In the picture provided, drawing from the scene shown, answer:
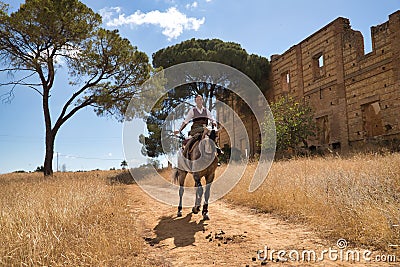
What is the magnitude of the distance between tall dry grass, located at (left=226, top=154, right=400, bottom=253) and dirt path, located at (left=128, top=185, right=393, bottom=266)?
1.16ft

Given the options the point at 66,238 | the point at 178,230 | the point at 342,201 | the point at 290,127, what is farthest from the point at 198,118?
the point at 290,127

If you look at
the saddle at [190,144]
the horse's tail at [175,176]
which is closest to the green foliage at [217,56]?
the horse's tail at [175,176]

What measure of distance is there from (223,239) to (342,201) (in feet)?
7.46

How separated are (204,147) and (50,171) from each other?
15323mm

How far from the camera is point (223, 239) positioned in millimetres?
5105

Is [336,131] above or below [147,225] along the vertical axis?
→ above

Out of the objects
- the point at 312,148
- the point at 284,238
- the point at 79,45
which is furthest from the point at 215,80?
the point at 284,238

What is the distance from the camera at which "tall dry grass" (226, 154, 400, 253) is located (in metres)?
4.61

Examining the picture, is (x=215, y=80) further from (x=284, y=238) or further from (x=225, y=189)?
(x=284, y=238)

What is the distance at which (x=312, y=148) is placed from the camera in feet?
76.8

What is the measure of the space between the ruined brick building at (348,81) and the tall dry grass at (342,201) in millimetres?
11300

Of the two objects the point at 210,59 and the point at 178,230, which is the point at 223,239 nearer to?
the point at 178,230

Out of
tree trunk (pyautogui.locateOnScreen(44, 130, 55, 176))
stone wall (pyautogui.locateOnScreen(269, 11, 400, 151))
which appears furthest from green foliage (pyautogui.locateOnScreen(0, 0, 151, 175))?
stone wall (pyautogui.locateOnScreen(269, 11, 400, 151))

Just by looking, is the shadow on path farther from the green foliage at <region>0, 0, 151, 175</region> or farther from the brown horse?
the green foliage at <region>0, 0, 151, 175</region>
